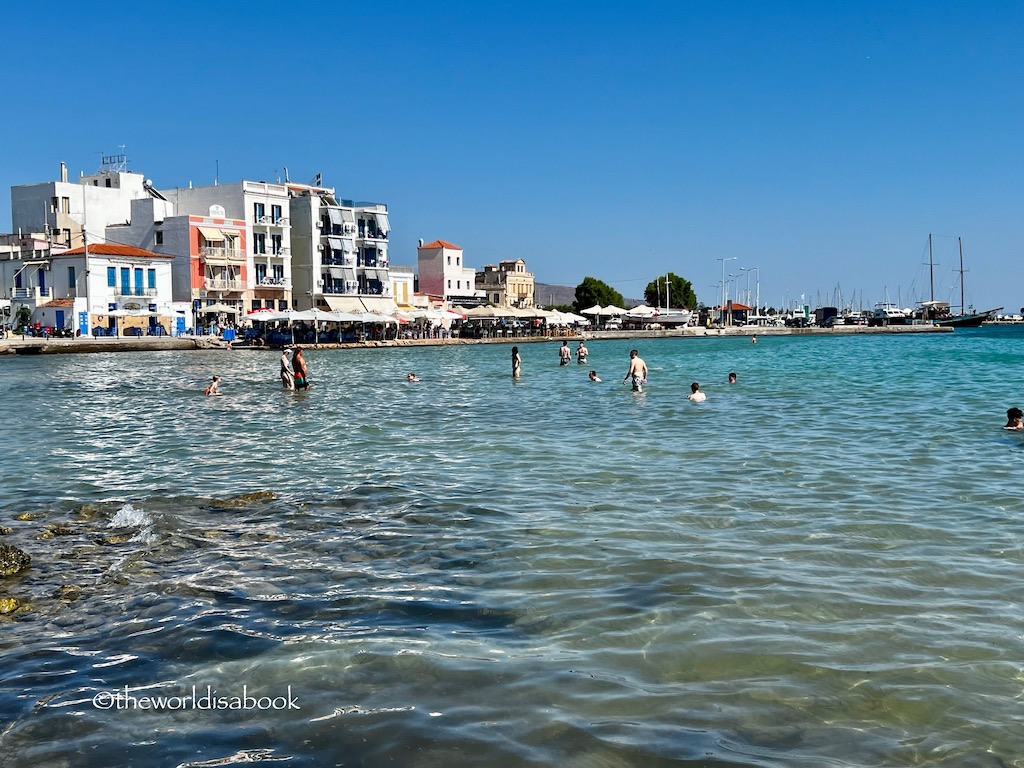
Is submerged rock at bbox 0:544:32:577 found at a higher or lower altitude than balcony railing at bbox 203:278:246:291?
lower

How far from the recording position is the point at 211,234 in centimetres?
6800

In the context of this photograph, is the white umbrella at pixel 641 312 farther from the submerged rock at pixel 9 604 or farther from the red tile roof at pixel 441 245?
the submerged rock at pixel 9 604

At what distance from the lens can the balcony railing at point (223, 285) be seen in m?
67.8

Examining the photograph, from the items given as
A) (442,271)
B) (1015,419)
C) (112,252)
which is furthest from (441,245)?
(1015,419)

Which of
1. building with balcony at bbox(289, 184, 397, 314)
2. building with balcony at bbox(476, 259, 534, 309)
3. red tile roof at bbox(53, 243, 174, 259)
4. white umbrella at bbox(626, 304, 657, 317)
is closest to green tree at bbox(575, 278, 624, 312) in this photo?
building with balcony at bbox(476, 259, 534, 309)

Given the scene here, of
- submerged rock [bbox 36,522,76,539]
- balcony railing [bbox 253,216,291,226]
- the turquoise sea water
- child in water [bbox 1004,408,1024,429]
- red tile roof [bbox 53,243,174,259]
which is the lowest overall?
the turquoise sea water

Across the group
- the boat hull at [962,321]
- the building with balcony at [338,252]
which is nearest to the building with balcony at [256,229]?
the building with balcony at [338,252]

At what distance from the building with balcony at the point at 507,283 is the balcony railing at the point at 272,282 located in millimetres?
44723

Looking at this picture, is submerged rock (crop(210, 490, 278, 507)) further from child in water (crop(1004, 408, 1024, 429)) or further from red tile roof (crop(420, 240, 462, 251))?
red tile roof (crop(420, 240, 462, 251))

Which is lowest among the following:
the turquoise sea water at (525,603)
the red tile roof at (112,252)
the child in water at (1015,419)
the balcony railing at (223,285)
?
the turquoise sea water at (525,603)

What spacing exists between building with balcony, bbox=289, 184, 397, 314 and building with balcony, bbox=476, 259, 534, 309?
36.5 metres

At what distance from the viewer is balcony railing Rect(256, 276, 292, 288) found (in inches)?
2830

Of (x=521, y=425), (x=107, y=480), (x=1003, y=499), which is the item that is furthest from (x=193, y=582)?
(x=521, y=425)

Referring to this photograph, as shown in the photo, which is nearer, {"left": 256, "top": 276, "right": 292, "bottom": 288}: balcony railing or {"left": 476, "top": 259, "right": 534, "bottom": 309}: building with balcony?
{"left": 256, "top": 276, "right": 292, "bottom": 288}: balcony railing
